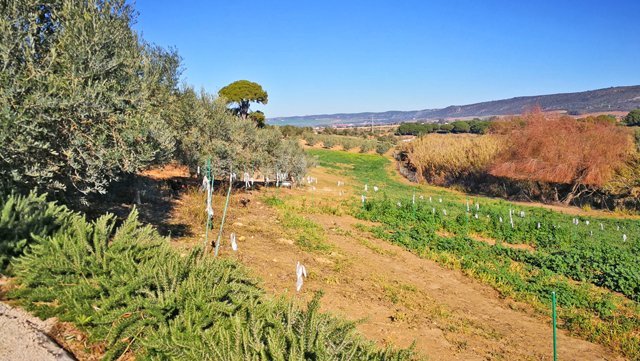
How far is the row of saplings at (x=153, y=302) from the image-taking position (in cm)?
358

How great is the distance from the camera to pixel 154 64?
15.7m

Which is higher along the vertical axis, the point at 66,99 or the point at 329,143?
the point at 66,99

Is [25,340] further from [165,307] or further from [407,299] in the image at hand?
[407,299]

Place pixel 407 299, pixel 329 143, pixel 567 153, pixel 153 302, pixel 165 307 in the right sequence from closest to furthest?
pixel 165 307 < pixel 153 302 < pixel 407 299 < pixel 567 153 < pixel 329 143

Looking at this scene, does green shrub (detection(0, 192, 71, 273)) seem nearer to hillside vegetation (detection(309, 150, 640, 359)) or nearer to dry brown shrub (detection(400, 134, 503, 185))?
hillside vegetation (detection(309, 150, 640, 359))

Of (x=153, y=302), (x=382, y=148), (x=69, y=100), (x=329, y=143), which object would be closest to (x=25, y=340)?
(x=153, y=302)

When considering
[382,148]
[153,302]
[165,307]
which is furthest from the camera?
[382,148]

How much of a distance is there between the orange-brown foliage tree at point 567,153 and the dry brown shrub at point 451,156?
4500 millimetres

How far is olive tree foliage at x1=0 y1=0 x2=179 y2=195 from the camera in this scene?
20.6 ft

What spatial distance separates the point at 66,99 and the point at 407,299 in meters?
7.58

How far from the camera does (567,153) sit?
29.0 metres

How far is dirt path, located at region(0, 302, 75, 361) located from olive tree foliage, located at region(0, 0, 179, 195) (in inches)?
118

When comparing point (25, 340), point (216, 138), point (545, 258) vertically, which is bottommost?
point (545, 258)

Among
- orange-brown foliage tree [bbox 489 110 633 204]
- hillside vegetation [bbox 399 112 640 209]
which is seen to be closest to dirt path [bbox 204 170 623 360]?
orange-brown foliage tree [bbox 489 110 633 204]
